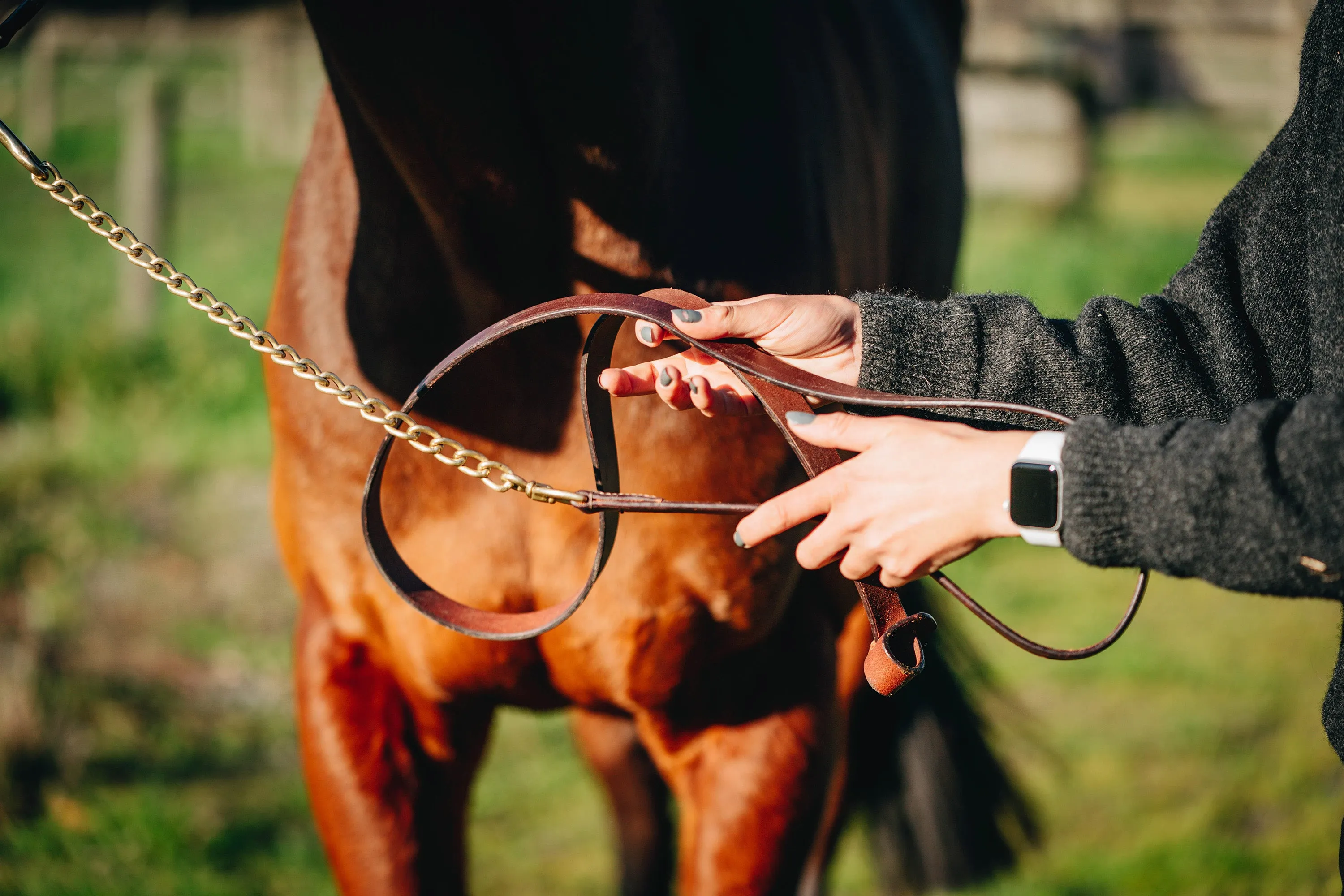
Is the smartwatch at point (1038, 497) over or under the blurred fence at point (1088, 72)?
under

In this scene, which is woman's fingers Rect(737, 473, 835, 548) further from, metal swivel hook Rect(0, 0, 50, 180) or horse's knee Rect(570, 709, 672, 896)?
horse's knee Rect(570, 709, 672, 896)

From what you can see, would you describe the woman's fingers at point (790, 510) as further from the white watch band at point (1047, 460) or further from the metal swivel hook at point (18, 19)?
the metal swivel hook at point (18, 19)

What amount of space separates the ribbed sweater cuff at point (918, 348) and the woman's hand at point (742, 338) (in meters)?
0.02

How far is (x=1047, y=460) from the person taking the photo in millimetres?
959

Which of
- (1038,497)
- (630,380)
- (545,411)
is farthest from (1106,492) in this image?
(545,411)

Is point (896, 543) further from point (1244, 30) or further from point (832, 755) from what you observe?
point (1244, 30)

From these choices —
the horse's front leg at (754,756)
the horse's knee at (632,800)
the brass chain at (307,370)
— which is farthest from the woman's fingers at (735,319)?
the horse's knee at (632,800)

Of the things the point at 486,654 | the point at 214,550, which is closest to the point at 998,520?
the point at 486,654

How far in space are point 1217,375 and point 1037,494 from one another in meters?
0.39

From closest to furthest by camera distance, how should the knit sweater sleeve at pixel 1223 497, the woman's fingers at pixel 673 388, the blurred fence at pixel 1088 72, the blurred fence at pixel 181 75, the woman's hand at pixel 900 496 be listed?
1. the knit sweater sleeve at pixel 1223 497
2. the woman's hand at pixel 900 496
3. the woman's fingers at pixel 673 388
4. the blurred fence at pixel 1088 72
5. the blurred fence at pixel 181 75

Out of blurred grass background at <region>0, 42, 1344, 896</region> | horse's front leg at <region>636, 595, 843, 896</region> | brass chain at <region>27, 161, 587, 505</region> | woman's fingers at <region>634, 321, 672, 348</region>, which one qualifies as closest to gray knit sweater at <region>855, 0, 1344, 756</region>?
woman's fingers at <region>634, 321, 672, 348</region>

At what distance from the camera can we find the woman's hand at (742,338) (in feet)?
3.56

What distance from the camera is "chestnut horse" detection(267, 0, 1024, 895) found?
1139 mm

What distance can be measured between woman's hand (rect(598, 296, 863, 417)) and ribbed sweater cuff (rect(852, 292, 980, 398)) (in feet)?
0.07
